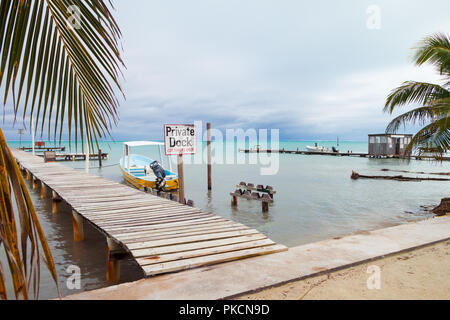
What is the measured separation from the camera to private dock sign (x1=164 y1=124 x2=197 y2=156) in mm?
8648

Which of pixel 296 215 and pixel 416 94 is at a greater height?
pixel 416 94

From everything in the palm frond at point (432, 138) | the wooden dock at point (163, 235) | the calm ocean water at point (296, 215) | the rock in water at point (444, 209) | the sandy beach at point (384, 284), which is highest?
the palm frond at point (432, 138)

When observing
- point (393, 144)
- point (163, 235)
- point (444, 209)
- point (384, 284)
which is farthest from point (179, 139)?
point (393, 144)

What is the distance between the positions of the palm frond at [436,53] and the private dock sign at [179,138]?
7383 millimetres

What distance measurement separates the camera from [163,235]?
477cm

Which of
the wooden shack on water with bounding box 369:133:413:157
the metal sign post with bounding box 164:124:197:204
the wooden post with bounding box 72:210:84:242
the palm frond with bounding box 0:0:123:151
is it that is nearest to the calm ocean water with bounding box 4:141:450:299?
the wooden post with bounding box 72:210:84:242

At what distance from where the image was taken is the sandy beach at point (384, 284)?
2963 mm

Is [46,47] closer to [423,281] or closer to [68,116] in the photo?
[68,116]

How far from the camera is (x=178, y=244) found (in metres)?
4.33

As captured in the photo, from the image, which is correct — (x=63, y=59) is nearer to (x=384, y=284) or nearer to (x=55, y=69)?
(x=55, y=69)

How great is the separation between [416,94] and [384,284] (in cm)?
943

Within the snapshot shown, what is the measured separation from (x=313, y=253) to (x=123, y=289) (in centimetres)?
234

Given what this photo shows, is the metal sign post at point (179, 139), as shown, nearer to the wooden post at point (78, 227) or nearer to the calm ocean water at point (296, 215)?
the calm ocean water at point (296, 215)

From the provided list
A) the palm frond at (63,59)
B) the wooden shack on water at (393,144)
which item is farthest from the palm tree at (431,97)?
the wooden shack on water at (393,144)
